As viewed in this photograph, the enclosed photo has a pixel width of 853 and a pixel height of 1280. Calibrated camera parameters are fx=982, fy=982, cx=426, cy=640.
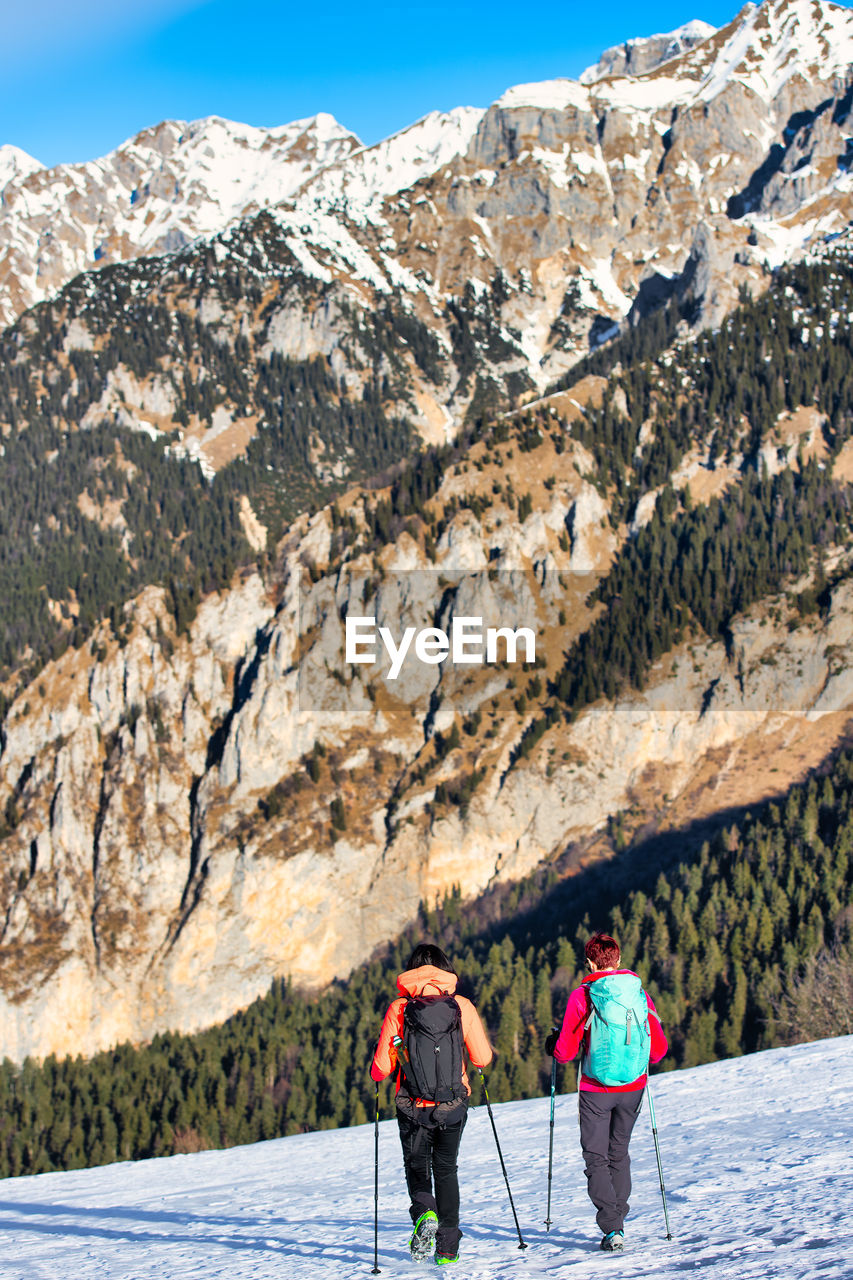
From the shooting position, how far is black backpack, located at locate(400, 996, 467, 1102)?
41.1 ft

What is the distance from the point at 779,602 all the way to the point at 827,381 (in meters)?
55.8

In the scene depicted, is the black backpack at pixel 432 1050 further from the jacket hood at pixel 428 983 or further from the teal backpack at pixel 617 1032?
the teal backpack at pixel 617 1032

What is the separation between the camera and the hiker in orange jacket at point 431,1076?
41.2 ft

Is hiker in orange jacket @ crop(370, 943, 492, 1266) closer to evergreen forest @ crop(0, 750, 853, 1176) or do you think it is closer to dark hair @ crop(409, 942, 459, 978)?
dark hair @ crop(409, 942, 459, 978)

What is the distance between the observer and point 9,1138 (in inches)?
3912

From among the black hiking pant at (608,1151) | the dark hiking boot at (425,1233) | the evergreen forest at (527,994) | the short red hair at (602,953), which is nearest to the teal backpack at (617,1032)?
the short red hair at (602,953)

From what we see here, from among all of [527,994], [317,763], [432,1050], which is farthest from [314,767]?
[432,1050]

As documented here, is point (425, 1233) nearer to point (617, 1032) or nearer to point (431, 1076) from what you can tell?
point (431, 1076)

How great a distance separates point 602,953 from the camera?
12.6 m

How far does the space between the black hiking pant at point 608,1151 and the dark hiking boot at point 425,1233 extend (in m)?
2.14

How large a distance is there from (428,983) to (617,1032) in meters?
2.49

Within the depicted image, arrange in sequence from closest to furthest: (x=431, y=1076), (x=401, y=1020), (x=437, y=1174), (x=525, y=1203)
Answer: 1. (x=431, y=1076)
2. (x=401, y=1020)
3. (x=437, y=1174)
4. (x=525, y=1203)

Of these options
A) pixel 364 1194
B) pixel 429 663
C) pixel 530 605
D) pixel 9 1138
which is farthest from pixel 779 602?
pixel 364 1194

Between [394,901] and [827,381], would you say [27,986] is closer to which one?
[394,901]
